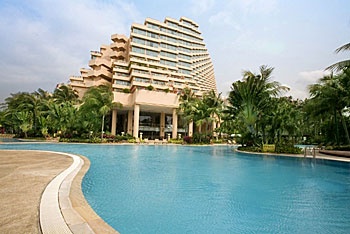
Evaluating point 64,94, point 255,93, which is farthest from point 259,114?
point 64,94

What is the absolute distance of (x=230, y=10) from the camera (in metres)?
11.5

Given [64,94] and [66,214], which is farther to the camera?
[64,94]

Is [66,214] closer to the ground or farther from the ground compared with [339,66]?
closer to the ground

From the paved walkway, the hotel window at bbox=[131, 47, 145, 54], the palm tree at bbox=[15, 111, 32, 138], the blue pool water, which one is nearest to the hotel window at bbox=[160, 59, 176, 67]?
the hotel window at bbox=[131, 47, 145, 54]

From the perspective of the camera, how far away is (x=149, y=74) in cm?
4175

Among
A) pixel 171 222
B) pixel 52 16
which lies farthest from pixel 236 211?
pixel 52 16

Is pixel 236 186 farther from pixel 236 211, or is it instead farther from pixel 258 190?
pixel 236 211

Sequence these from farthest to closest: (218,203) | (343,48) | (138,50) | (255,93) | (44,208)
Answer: (138,50) < (255,93) < (343,48) < (218,203) < (44,208)

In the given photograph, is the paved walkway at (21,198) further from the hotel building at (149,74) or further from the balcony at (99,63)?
the balcony at (99,63)

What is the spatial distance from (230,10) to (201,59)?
5802 cm

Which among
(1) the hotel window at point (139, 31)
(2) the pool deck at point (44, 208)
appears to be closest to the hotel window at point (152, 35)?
(1) the hotel window at point (139, 31)

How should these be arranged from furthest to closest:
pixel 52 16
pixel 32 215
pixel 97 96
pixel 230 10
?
pixel 97 96 < pixel 52 16 < pixel 230 10 < pixel 32 215

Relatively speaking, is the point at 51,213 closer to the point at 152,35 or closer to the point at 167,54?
the point at 152,35

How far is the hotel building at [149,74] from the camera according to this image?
32594mm
